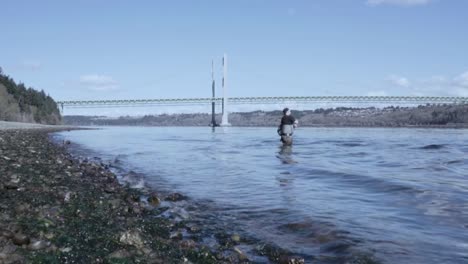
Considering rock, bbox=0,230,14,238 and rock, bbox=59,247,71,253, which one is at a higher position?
rock, bbox=0,230,14,238

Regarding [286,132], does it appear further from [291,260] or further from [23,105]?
[23,105]

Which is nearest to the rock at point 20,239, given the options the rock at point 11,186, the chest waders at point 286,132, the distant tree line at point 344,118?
the rock at point 11,186

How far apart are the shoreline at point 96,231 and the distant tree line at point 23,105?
197ft

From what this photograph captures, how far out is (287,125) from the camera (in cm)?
1945

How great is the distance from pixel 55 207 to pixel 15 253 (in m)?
1.99

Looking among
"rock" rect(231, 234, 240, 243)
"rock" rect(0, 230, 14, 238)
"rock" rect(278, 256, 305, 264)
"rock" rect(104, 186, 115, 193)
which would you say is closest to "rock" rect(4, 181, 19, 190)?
"rock" rect(104, 186, 115, 193)

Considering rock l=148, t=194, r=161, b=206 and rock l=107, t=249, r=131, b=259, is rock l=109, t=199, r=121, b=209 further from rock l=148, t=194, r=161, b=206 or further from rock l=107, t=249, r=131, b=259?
rock l=107, t=249, r=131, b=259

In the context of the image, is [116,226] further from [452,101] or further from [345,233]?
[452,101]

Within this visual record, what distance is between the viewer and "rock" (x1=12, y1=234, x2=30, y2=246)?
3.64m

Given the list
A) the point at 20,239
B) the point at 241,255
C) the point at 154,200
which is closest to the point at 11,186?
the point at 154,200

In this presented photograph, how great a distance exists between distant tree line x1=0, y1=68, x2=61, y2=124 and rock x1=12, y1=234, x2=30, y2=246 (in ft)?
205

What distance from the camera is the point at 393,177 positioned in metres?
9.63

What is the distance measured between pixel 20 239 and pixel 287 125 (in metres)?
16.3

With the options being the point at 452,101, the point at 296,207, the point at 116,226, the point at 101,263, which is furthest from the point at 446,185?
the point at 452,101
